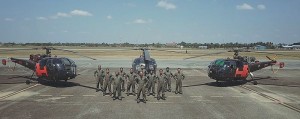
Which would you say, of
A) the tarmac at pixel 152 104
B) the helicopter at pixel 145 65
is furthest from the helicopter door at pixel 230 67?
the helicopter at pixel 145 65

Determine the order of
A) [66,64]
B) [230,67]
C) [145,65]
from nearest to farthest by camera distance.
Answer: [66,64], [230,67], [145,65]

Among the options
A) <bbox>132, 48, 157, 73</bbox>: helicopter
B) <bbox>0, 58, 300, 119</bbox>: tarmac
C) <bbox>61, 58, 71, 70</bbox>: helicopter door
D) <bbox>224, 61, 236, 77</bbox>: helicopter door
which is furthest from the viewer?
<bbox>132, 48, 157, 73</bbox>: helicopter

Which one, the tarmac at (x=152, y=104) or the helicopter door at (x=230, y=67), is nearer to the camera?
the tarmac at (x=152, y=104)

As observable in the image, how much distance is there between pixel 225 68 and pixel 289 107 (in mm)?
7666

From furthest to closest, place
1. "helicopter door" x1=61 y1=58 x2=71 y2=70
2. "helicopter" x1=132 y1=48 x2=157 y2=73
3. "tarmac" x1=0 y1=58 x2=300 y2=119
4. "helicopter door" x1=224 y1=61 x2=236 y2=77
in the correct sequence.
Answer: "helicopter" x1=132 y1=48 x2=157 y2=73 < "helicopter door" x1=224 y1=61 x2=236 y2=77 < "helicopter door" x1=61 y1=58 x2=71 y2=70 < "tarmac" x1=0 y1=58 x2=300 y2=119

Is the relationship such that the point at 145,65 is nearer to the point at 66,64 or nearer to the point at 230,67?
the point at 66,64

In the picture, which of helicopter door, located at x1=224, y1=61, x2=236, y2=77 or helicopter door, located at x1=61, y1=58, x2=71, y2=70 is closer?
helicopter door, located at x1=61, y1=58, x2=71, y2=70

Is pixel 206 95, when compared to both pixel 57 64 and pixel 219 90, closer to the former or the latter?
pixel 219 90

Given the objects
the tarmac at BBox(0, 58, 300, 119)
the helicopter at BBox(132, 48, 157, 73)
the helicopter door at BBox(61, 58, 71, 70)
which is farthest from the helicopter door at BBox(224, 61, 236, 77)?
the helicopter door at BBox(61, 58, 71, 70)

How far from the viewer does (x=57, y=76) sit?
859 inches

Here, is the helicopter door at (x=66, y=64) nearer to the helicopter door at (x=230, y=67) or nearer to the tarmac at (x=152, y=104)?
the tarmac at (x=152, y=104)

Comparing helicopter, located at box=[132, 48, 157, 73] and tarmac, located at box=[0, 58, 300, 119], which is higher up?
helicopter, located at box=[132, 48, 157, 73]

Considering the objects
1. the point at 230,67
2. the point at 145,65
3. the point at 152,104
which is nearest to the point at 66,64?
the point at 145,65

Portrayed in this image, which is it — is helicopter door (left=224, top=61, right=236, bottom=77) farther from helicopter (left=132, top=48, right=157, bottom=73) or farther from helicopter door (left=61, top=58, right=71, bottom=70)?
helicopter door (left=61, top=58, right=71, bottom=70)
